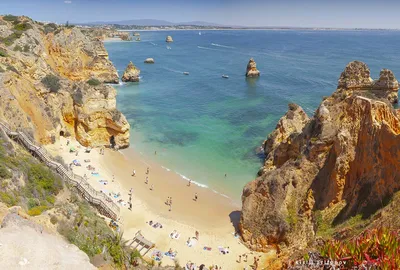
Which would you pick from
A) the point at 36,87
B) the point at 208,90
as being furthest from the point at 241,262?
the point at 208,90

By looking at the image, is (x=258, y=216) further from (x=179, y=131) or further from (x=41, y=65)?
(x=41, y=65)

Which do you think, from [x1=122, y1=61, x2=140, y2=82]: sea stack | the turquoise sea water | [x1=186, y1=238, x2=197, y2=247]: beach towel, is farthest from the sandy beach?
[x1=122, y1=61, x2=140, y2=82]: sea stack

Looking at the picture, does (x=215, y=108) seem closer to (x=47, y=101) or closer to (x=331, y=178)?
(x=47, y=101)

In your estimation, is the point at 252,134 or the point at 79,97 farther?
the point at 252,134

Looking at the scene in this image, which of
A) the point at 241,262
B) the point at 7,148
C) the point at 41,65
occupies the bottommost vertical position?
the point at 241,262

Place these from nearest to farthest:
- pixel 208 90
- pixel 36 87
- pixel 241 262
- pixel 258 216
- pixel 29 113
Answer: pixel 241 262
pixel 258 216
pixel 29 113
pixel 36 87
pixel 208 90

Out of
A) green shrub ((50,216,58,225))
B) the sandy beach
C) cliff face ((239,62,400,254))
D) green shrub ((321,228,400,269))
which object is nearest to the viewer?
green shrub ((321,228,400,269))

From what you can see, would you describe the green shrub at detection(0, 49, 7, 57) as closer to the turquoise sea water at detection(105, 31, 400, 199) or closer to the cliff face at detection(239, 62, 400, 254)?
the turquoise sea water at detection(105, 31, 400, 199)
